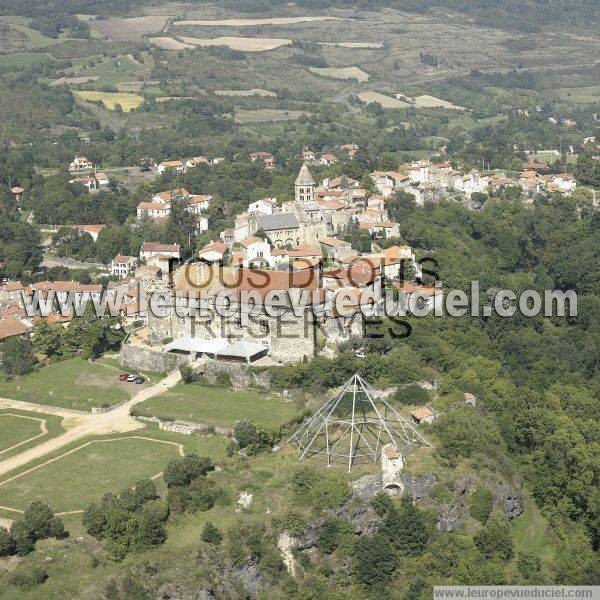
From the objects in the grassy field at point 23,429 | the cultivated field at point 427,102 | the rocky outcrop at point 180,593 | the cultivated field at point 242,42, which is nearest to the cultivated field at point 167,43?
the cultivated field at point 242,42

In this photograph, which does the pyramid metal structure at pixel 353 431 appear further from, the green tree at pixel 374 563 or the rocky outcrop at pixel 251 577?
the rocky outcrop at pixel 251 577

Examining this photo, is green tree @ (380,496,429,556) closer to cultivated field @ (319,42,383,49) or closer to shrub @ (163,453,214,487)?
shrub @ (163,453,214,487)

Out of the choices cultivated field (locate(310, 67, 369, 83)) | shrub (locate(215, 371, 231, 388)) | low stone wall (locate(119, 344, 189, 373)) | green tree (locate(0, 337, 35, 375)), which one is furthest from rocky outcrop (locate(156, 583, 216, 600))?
cultivated field (locate(310, 67, 369, 83))

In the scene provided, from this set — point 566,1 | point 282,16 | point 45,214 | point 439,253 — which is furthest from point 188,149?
point 566,1

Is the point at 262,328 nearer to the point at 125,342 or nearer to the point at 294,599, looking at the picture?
the point at 125,342

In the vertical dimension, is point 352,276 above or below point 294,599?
above
